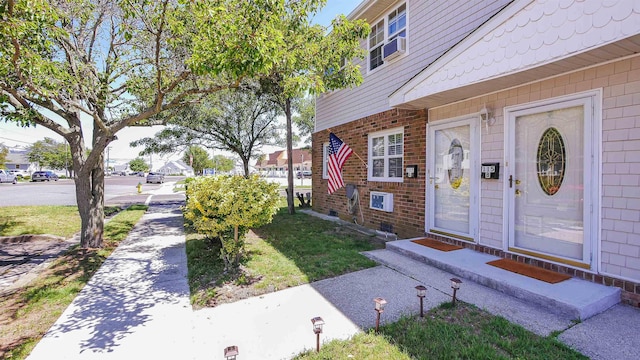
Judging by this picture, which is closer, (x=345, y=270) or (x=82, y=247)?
(x=345, y=270)

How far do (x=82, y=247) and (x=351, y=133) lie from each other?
7135 mm

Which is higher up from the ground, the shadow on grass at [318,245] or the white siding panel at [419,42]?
the white siding panel at [419,42]

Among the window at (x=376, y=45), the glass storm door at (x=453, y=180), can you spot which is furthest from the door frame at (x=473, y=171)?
the window at (x=376, y=45)

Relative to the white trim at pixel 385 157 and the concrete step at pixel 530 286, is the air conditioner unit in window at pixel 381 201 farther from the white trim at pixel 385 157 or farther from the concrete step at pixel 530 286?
the concrete step at pixel 530 286

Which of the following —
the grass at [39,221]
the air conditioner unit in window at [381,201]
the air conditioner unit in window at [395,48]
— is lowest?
the grass at [39,221]

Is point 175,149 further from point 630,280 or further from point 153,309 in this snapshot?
point 630,280

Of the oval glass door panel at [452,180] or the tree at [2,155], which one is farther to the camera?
the tree at [2,155]

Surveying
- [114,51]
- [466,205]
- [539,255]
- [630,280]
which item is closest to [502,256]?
[539,255]

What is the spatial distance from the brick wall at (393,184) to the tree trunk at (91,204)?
6.12m

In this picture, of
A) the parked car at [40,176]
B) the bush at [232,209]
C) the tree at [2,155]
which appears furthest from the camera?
the tree at [2,155]

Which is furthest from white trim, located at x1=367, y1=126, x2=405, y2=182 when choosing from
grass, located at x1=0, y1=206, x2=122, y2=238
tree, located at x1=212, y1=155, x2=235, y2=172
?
tree, located at x1=212, y1=155, x2=235, y2=172

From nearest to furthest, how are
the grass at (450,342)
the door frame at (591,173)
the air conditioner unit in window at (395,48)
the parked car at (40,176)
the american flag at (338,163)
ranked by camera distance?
1. the grass at (450,342)
2. the door frame at (591,173)
3. the air conditioner unit in window at (395,48)
4. the american flag at (338,163)
5. the parked car at (40,176)

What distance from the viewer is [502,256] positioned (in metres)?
4.78

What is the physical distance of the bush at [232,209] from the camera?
4590mm
